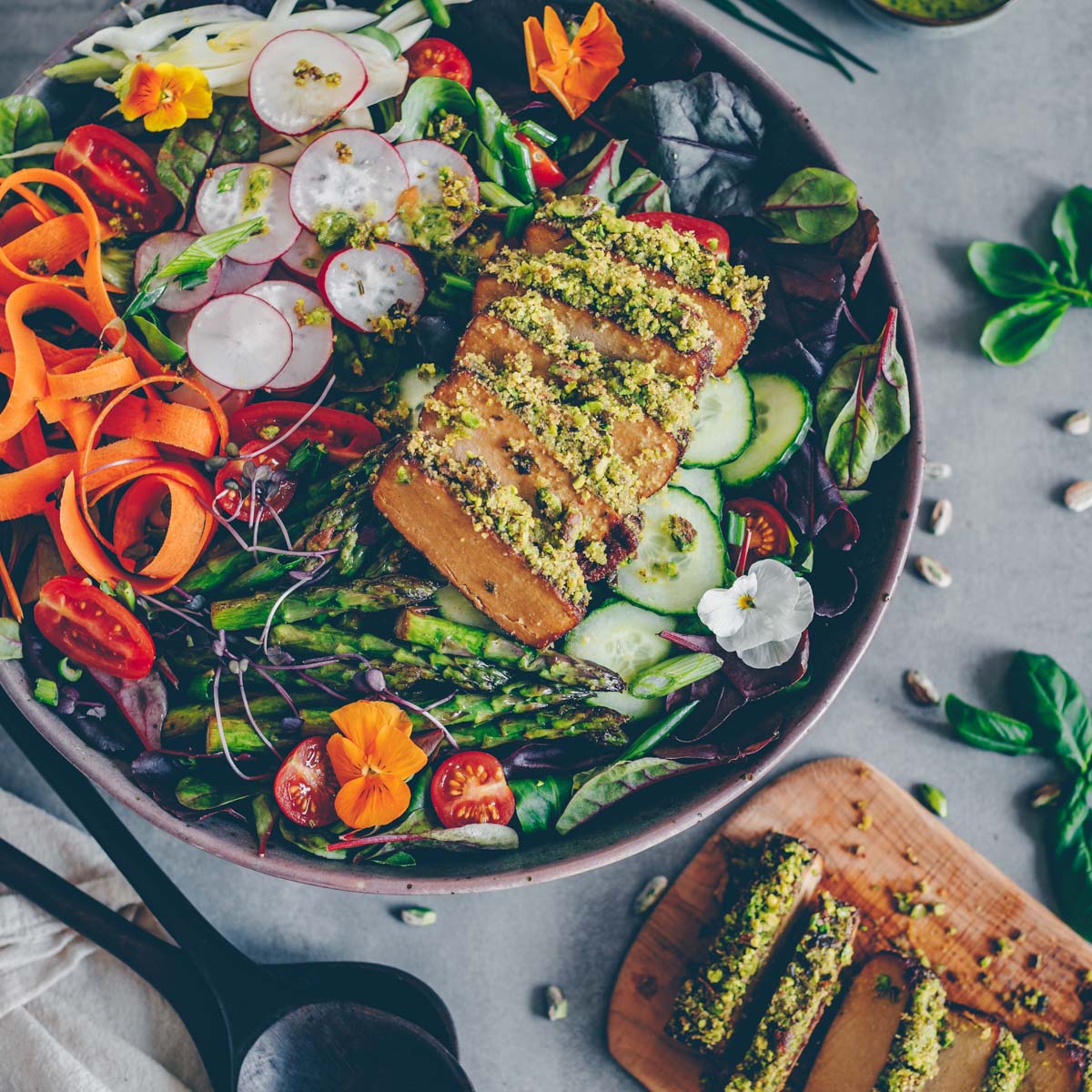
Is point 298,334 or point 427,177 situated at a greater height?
point 427,177

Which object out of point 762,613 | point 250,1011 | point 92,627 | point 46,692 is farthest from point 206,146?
point 250,1011

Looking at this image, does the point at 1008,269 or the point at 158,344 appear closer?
the point at 158,344

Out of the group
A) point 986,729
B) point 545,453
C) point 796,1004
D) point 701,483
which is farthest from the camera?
point 986,729

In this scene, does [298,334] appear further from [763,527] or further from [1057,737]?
[1057,737]

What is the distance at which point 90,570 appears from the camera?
3.12m

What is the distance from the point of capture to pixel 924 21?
3.91m

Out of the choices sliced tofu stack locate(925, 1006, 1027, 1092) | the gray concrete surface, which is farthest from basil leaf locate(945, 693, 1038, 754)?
sliced tofu stack locate(925, 1006, 1027, 1092)

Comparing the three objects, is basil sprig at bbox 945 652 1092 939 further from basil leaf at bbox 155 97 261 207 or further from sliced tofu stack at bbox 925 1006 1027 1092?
basil leaf at bbox 155 97 261 207

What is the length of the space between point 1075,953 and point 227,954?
3.18m

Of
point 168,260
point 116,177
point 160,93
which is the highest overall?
point 160,93

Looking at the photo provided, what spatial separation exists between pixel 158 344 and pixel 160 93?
2.70 ft

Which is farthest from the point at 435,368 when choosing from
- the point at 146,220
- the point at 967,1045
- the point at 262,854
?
the point at 967,1045

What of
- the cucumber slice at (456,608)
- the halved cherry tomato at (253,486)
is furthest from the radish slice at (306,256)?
the cucumber slice at (456,608)

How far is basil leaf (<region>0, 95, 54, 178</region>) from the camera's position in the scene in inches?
130
